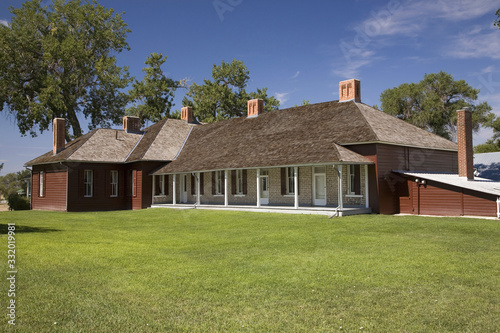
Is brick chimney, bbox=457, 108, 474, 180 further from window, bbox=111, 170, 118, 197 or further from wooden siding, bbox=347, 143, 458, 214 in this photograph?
window, bbox=111, 170, 118, 197

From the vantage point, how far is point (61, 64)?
4041cm

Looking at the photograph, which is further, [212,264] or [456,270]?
[212,264]

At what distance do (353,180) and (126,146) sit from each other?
60.6ft

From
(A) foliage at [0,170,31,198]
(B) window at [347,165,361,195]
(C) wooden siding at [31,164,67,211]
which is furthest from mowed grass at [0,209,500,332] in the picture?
(A) foliage at [0,170,31,198]

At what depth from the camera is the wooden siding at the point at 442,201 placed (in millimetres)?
18859

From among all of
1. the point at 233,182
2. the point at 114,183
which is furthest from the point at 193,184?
the point at 114,183

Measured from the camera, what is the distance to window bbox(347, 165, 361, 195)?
2302 cm

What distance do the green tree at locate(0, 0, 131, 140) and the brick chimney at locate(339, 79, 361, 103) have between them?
24670 mm

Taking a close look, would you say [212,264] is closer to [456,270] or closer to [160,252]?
[160,252]

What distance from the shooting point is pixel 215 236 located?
1511cm

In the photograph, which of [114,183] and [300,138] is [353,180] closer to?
[300,138]

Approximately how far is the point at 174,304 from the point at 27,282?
3.00m

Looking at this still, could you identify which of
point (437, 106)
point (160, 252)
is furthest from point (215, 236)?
point (437, 106)

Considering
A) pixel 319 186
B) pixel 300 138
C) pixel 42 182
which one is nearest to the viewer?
pixel 319 186
